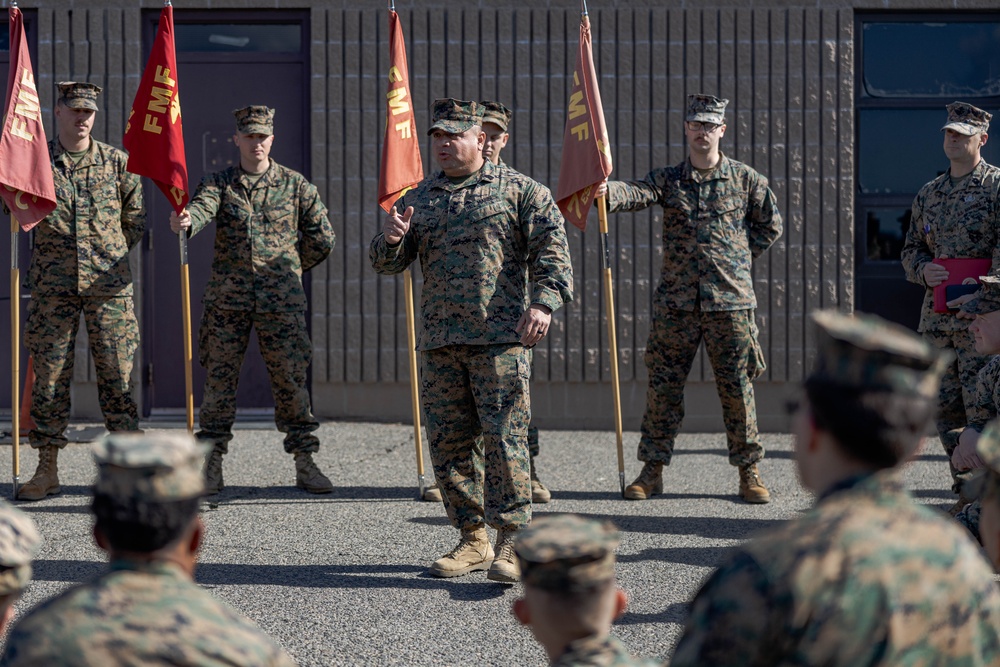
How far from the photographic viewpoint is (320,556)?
588 centimetres

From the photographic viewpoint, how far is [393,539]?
6.21 metres

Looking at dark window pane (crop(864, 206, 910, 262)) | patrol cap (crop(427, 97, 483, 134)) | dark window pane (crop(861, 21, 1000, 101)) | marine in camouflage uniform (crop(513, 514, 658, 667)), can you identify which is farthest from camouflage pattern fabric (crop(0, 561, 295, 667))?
dark window pane (crop(861, 21, 1000, 101))

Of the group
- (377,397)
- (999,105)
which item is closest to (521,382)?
(377,397)

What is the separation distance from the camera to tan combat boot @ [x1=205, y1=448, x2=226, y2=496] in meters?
7.23

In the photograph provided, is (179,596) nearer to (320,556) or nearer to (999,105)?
(320,556)

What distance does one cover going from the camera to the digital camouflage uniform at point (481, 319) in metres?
5.47

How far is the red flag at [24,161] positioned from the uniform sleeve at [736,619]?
608 centimetres

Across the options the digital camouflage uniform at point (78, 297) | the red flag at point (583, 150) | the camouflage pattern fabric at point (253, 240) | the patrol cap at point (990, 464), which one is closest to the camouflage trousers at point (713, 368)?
the red flag at point (583, 150)

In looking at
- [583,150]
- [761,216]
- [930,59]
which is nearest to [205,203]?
[583,150]

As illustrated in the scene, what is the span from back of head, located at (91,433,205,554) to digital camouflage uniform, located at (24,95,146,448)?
5494 mm

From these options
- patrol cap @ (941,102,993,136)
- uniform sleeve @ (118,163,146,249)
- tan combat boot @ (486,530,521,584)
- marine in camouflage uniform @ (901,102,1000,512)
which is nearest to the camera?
tan combat boot @ (486,530,521,584)

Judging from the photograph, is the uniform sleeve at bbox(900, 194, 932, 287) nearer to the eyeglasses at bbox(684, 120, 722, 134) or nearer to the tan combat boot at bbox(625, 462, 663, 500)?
the eyeglasses at bbox(684, 120, 722, 134)

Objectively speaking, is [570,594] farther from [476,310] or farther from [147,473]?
[476,310]

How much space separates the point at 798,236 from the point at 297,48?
397 centimetres
